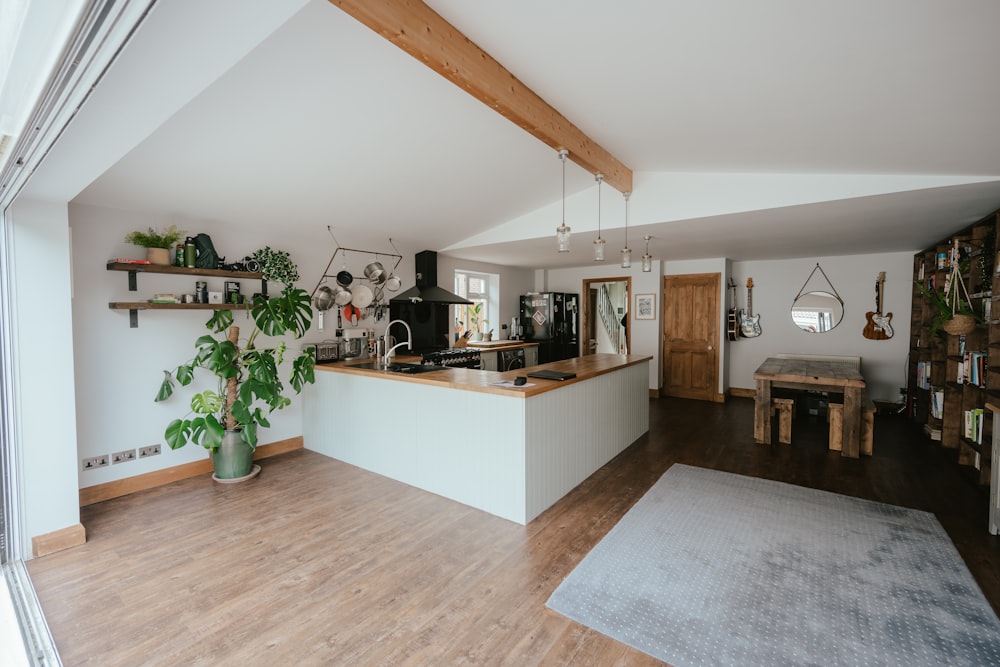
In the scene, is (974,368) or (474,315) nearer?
(974,368)

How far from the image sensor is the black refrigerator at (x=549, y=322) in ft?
24.8

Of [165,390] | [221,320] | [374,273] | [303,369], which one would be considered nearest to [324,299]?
[374,273]

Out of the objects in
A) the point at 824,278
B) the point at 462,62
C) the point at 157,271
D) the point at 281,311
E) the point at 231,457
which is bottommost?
the point at 231,457

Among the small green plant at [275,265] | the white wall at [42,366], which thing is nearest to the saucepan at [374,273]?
the small green plant at [275,265]

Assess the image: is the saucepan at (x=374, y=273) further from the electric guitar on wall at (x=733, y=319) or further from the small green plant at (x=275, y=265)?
the electric guitar on wall at (x=733, y=319)

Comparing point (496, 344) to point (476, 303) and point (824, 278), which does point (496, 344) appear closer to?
point (476, 303)

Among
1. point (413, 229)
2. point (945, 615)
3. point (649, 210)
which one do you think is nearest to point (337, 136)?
point (413, 229)

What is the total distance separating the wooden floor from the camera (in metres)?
1.88

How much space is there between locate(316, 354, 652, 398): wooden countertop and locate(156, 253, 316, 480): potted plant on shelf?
1.62 ft

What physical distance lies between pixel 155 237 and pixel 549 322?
544cm

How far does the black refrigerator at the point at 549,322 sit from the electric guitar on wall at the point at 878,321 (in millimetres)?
4222

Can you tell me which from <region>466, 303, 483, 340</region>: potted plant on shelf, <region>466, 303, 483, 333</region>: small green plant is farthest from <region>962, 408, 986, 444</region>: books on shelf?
<region>466, 303, 483, 333</region>: small green plant

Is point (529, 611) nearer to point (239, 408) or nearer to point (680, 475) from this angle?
point (680, 475)

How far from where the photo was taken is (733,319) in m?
6.96
